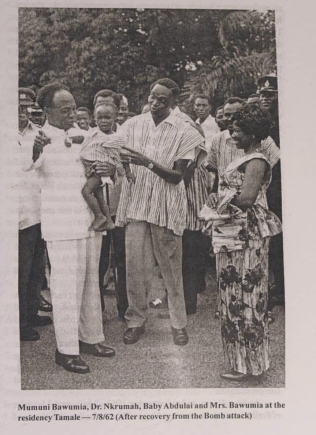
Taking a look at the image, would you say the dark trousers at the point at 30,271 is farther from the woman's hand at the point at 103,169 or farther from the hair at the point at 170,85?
the hair at the point at 170,85

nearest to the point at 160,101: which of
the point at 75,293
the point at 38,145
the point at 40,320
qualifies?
the point at 38,145

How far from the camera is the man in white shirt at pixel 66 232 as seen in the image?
1.99m

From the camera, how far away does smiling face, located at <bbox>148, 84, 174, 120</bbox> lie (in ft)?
6.64

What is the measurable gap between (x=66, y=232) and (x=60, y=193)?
12 centimetres

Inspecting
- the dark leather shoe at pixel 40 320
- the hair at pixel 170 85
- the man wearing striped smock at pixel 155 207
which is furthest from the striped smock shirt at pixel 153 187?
the dark leather shoe at pixel 40 320

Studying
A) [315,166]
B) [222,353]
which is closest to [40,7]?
[315,166]

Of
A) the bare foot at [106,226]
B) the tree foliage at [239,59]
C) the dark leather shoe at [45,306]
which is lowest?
the dark leather shoe at [45,306]

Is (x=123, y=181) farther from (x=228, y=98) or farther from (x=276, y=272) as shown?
(x=276, y=272)

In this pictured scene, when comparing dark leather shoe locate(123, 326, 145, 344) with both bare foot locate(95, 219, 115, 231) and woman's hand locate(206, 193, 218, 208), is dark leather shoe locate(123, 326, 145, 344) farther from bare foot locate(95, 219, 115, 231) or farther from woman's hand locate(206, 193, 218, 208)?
woman's hand locate(206, 193, 218, 208)

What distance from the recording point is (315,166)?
6.65ft

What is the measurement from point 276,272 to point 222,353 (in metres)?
0.31

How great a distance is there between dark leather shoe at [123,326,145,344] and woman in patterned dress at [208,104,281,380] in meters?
0.27

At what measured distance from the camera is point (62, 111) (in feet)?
6.59

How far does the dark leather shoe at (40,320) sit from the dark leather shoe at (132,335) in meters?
0.24
